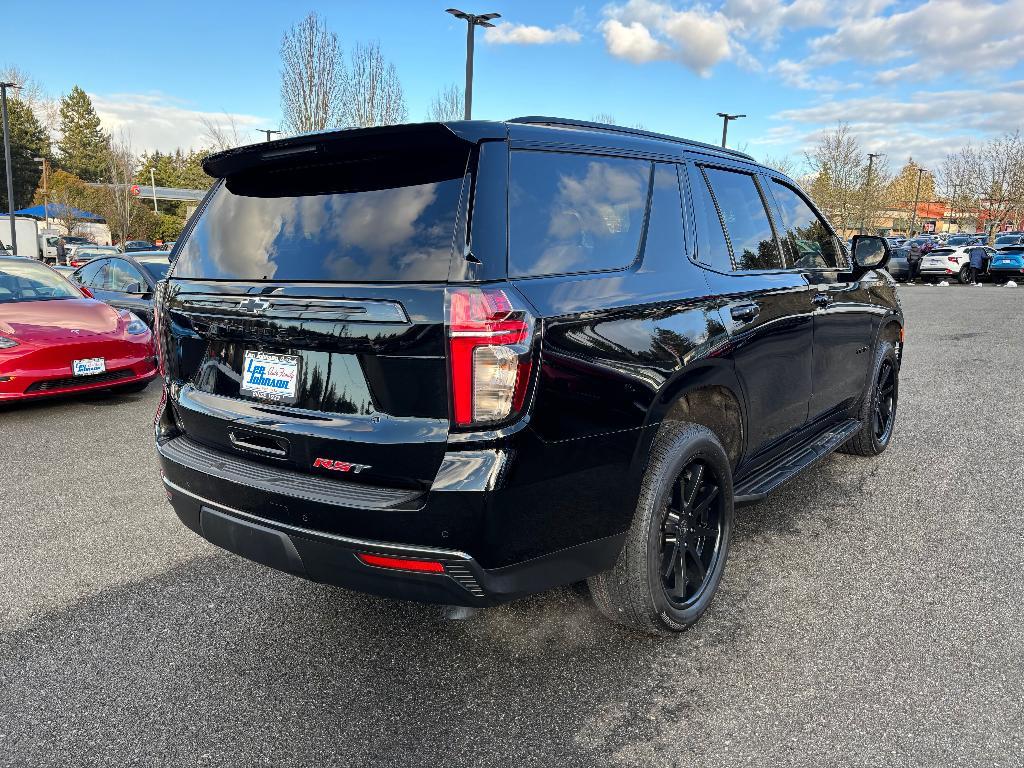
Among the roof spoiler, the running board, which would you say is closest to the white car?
the running board

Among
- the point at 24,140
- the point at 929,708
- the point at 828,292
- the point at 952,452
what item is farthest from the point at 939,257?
the point at 24,140

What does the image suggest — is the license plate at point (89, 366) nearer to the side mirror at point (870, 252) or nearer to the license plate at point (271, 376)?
the license plate at point (271, 376)

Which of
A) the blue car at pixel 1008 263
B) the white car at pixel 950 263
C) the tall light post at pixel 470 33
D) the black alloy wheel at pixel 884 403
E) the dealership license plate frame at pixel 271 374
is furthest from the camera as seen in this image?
the white car at pixel 950 263

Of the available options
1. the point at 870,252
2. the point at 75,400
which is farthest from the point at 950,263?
the point at 75,400

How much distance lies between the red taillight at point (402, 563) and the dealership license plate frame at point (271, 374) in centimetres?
57

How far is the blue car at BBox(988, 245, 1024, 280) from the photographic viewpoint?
26578mm

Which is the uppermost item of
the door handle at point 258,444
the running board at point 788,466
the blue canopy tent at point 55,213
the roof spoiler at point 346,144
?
the blue canopy tent at point 55,213

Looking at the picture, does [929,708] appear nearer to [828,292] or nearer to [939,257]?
[828,292]

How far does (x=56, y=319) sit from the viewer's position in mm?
6680

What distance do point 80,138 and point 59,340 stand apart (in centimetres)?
10199

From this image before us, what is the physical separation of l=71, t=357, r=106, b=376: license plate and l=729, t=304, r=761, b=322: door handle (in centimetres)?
581

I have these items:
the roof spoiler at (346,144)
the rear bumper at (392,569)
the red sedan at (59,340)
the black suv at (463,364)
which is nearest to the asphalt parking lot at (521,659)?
the black suv at (463,364)

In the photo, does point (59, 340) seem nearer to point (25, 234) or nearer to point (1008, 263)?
point (1008, 263)

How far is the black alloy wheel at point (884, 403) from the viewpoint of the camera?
5.07 meters
